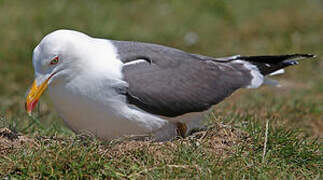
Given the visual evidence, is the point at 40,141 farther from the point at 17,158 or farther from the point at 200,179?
the point at 200,179

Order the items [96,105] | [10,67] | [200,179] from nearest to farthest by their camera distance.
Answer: [200,179]
[96,105]
[10,67]

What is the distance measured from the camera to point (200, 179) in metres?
4.07

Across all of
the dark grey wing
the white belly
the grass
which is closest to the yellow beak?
the white belly

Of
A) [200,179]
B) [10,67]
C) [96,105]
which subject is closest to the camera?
[200,179]

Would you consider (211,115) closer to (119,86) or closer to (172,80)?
(172,80)

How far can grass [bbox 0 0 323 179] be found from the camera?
4215mm

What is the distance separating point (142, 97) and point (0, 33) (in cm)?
504

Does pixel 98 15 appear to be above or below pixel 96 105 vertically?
below

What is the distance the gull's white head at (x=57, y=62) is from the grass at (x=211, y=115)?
0.42 metres

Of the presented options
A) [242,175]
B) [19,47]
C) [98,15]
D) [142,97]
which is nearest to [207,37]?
[98,15]

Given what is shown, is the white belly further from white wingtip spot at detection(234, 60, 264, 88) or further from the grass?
white wingtip spot at detection(234, 60, 264, 88)

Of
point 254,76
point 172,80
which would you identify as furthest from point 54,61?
point 254,76

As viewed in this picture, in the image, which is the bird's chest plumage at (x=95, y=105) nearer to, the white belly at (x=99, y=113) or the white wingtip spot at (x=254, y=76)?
the white belly at (x=99, y=113)

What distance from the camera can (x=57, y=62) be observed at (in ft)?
15.6
